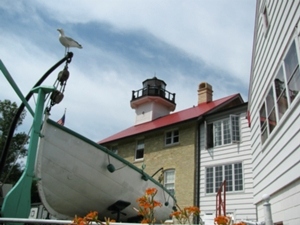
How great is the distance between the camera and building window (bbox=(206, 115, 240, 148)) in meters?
14.8

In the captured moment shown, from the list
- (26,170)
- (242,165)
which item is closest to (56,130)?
(26,170)

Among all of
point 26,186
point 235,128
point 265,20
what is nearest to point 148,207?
point 26,186

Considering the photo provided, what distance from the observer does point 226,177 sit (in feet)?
47.1

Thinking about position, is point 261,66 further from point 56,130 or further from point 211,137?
point 211,137

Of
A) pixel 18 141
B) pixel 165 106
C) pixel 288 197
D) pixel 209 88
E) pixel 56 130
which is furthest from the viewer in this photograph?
pixel 18 141

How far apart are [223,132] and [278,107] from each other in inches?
388

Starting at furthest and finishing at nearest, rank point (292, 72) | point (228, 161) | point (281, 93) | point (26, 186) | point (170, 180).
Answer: point (170, 180), point (228, 161), point (281, 93), point (292, 72), point (26, 186)

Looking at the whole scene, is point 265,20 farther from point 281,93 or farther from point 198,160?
point 198,160

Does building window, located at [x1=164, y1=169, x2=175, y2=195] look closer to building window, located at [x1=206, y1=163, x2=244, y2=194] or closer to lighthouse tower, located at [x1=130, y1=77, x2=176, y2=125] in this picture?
building window, located at [x1=206, y1=163, x2=244, y2=194]

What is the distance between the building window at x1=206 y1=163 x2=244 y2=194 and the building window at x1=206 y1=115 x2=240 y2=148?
1.29 metres

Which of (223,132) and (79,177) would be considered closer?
(79,177)

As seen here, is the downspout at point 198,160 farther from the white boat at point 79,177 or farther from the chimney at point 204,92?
the white boat at point 79,177

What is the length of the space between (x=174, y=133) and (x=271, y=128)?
1180 centimetres

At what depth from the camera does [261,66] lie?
7.11 meters
